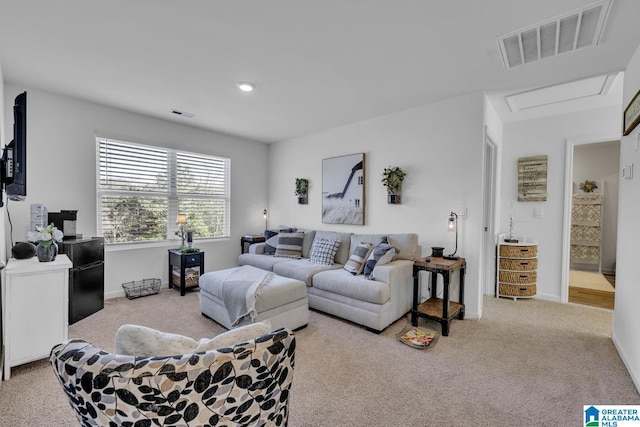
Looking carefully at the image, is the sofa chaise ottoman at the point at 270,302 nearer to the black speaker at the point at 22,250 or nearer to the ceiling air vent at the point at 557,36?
the black speaker at the point at 22,250

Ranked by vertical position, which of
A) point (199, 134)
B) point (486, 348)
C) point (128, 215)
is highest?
point (199, 134)

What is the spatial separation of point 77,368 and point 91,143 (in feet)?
12.4

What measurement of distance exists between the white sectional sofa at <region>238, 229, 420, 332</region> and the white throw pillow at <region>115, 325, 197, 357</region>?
2.11 meters

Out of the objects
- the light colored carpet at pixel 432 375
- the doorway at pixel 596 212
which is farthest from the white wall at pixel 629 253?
the doorway at pixel 596 212

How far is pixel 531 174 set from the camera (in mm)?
3984

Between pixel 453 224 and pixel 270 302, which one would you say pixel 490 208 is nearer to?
pixel 453 224

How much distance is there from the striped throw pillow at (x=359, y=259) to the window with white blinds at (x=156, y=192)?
261 centimetres

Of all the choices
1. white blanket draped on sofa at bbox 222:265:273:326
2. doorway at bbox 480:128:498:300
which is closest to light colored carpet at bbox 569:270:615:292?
doorway at bbox 480:128:498:300

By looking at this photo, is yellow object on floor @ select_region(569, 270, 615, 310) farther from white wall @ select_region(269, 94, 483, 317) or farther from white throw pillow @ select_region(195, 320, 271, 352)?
white throw pillow @ select_region(195, 320, 271, 352)

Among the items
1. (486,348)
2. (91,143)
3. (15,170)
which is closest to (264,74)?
(15,170)

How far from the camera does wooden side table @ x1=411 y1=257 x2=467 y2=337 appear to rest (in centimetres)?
278

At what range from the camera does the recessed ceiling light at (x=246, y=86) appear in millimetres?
2938

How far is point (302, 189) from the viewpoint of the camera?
16.1 feet

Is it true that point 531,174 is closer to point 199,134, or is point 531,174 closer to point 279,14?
point 279,14
